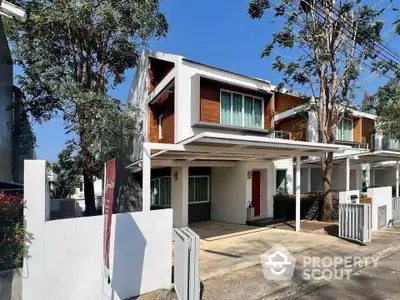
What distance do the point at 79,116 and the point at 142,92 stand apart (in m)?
3.73

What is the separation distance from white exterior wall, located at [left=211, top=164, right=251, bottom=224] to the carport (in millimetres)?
44

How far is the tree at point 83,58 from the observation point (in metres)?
12.7

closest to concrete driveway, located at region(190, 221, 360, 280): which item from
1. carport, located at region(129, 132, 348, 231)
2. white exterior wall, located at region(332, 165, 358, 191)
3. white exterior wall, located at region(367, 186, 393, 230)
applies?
carport, located at region(129, 132, 348, 231)

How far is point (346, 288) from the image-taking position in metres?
7.02

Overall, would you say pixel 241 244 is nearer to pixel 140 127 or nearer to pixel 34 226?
pixel 34 226

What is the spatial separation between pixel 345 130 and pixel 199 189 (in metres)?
11.2

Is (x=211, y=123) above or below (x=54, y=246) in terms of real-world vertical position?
above

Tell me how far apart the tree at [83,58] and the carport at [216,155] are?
2.00 m

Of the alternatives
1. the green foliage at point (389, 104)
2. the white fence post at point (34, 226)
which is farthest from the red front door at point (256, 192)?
the white fence post at point (34, 226)

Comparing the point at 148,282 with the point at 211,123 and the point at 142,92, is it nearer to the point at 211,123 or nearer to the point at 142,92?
the point at 211,123

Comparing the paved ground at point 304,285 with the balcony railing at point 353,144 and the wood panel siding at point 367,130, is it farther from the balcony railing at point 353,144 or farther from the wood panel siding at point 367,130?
the wood panel siding at point 367,130

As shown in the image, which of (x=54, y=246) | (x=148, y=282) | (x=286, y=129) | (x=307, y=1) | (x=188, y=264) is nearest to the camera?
(x=54, y=246)

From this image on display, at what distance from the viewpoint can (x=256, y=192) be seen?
17.0 m

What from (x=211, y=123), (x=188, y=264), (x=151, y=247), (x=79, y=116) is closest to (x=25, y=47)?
(x=79, y=116)
